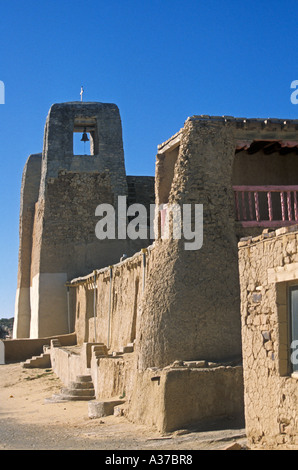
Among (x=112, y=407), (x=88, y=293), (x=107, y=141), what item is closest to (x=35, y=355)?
(x=88, y=293)

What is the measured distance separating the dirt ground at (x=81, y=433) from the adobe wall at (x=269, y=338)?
0.57m

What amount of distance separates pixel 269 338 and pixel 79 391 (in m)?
7.26

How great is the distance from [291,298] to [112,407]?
501 cm

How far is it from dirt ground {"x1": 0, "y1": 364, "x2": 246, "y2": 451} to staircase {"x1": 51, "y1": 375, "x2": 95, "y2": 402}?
195 millimetres

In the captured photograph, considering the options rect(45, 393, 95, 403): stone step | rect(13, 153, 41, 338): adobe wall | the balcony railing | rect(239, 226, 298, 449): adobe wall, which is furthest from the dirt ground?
rect(13, 153, 41, 338): adobe wall

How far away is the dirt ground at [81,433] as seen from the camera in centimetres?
919

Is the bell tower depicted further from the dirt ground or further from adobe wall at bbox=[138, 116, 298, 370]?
adobe wall at bbox=[138, 116, 298, 370]

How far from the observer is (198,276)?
440 inches

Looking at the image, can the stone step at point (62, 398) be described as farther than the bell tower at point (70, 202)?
No

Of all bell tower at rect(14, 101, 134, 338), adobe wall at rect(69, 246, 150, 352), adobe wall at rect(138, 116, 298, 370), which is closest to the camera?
adobe wall at rect(138, 116, 298, 370)

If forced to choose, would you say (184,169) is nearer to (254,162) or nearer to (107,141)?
(254,162)

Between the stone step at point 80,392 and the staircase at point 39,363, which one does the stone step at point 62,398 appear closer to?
the stone step at point 80,392

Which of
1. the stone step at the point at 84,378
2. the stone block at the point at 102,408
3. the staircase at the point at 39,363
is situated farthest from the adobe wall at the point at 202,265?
the staircase at the point at 39,363

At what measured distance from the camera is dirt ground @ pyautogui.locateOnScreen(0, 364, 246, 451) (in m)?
9.19
